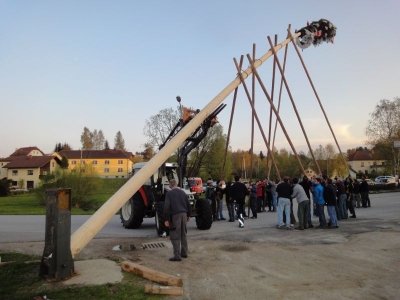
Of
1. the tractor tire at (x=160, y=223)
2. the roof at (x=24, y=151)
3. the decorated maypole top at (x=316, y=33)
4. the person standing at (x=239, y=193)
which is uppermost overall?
the roof at (x=24, y=151)

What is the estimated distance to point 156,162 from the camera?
35.1ft

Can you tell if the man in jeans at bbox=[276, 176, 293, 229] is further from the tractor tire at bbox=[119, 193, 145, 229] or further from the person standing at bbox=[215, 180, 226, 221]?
the tractor tire at bbox=[119, 193, 145, 229]

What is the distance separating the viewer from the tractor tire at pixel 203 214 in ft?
46.2

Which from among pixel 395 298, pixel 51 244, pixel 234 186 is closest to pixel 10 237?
pixel 51 244

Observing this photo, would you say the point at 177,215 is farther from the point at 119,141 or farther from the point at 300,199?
the point at 119,141

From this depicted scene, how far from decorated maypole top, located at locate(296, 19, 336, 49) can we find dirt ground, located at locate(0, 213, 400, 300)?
798 centimetres

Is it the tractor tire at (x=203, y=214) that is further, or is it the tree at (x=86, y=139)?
the tree at (x=86, y=139)

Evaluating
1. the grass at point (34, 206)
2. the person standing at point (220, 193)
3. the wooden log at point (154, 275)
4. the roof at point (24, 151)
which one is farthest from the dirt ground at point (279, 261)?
the roof at point (24, 151)

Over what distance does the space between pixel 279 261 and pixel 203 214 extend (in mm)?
5242

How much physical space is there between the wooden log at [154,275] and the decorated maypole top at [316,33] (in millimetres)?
13006

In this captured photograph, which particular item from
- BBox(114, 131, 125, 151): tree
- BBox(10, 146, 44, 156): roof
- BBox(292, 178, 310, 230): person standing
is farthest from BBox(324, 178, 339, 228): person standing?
BBox(114, 131, 125, 151): tree

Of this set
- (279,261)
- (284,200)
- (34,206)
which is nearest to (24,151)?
(34,206)

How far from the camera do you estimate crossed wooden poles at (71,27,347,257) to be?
28.4 ft

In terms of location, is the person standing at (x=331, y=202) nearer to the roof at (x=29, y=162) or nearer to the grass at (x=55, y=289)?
the grass at (x=55, y=289)
